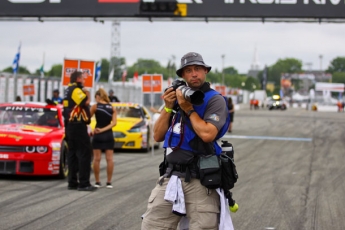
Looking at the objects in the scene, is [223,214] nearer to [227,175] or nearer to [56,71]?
[227,175]

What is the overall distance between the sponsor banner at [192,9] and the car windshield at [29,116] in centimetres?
1022

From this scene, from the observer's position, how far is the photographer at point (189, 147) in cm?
468

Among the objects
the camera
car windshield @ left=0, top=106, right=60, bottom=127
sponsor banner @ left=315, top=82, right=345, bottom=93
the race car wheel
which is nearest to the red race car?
the race car wheel

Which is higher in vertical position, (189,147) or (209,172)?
(189,147)

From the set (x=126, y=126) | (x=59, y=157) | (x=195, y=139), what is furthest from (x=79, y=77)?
(x=126, y=126)

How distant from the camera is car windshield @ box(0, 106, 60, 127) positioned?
12.9m

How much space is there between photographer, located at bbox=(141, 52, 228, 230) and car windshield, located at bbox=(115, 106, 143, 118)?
47.9ft

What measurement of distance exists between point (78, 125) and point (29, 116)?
2577 millimetres

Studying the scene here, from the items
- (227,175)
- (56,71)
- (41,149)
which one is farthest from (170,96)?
(56,71)

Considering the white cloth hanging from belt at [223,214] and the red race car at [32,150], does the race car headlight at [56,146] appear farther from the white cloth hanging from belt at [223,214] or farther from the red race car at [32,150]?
the white cloth hanging from belt at [223,214]

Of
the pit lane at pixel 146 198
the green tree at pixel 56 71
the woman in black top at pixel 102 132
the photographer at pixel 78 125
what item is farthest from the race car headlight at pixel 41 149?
the green tree at pixel 56 71

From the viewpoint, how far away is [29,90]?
2681 centimetres

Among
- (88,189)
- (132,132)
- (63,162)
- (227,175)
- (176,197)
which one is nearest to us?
(176,197)

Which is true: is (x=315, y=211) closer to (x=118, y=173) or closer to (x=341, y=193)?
(x=341, y=193)
